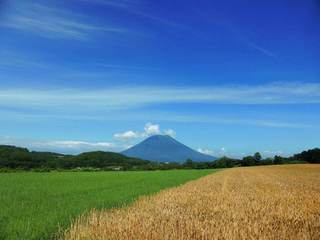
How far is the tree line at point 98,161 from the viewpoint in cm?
7938

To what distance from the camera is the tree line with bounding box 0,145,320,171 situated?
3125 inches

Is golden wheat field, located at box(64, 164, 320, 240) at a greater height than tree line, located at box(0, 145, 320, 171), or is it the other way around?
tree line, located at box(0, 145, 320, 171)

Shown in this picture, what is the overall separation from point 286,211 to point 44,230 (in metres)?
6.70

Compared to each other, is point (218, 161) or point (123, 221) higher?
point (218, 161)

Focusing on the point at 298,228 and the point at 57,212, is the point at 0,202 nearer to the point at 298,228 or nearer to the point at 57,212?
the point at 57,212

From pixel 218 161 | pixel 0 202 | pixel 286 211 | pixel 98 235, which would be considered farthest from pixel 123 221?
pixel 218 161

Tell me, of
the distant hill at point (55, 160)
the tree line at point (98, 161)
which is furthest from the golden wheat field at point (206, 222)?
the distant hill at point (55, 160)

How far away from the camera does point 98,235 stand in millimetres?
9422

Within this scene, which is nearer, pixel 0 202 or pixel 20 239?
pixel 20 239

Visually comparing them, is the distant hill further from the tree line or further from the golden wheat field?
the golden wheat field

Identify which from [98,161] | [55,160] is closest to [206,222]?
[55,160]

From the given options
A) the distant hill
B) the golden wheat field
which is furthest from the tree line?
the golden wheat field

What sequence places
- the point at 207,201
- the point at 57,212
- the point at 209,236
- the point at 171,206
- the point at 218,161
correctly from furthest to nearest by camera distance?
the point at 218,161
the point at 207,201
the point at 171,206
the point at 57,212
the point at 209,236

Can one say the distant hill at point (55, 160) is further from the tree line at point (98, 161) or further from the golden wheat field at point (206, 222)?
the golden wheat field at point (206, 222)
